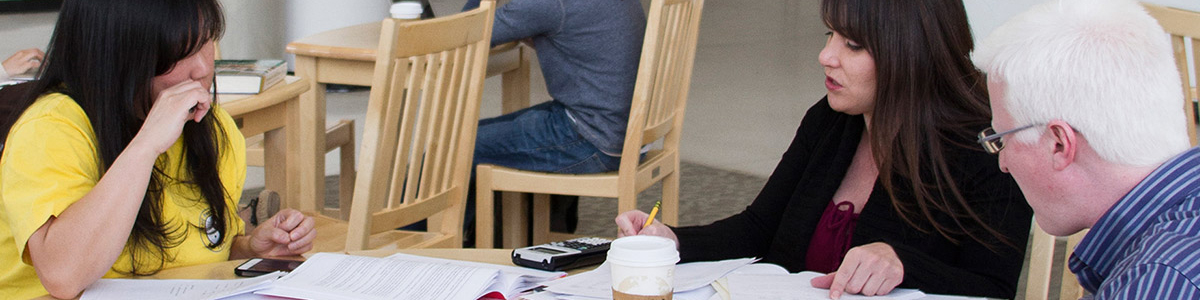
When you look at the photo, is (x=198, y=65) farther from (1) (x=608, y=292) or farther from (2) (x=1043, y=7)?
(2) (x=1043, y=7)

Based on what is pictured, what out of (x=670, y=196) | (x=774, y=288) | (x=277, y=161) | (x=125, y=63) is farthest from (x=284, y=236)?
(x=670, y=196)

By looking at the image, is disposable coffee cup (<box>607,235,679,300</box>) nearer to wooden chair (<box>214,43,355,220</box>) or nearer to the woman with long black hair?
the woman with long black hair

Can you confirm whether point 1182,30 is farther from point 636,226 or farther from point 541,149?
point 541,149

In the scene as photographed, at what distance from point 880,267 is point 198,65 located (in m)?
0.92

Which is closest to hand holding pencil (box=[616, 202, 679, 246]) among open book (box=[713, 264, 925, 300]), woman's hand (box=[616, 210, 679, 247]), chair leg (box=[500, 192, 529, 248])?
woman's hand (box=[616, 210, 679, 247])

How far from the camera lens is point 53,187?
52.0 inches

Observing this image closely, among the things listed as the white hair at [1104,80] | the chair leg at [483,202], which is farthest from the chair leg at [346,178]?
the white hair at [1104,80]

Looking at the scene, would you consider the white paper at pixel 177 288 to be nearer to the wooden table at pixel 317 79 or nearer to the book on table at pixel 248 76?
the book on table at pixel 248 76

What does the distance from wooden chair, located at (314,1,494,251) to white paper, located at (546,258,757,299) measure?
0.73 meters

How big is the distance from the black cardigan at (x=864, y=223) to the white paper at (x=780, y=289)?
13 cm

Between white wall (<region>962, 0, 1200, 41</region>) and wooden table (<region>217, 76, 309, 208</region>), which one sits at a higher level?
white wall (<region>962, 0, 1200, 41</region>)

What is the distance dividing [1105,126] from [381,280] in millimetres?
756

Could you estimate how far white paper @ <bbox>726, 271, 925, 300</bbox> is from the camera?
1.23m

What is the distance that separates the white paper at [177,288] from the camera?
48.0 inches
